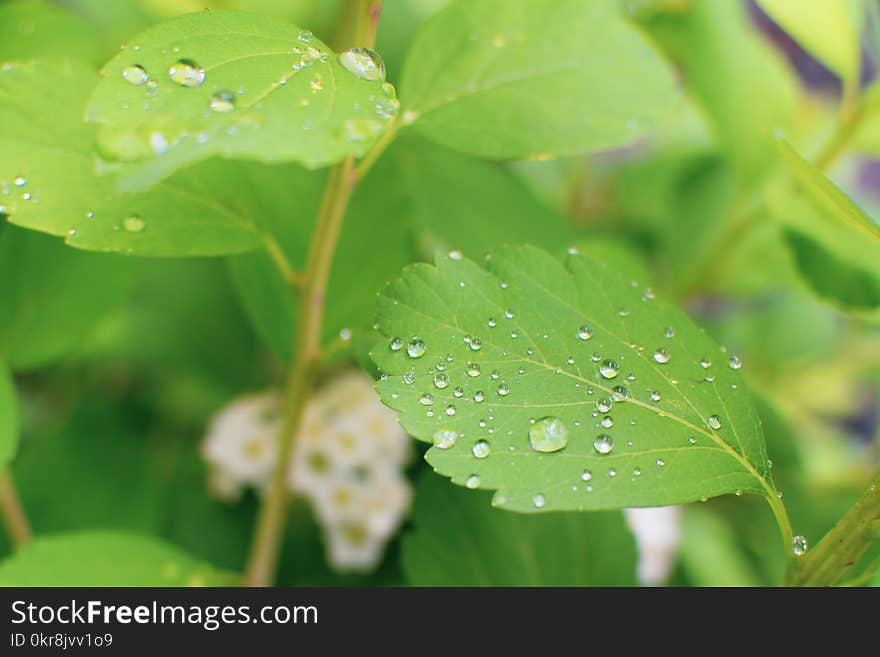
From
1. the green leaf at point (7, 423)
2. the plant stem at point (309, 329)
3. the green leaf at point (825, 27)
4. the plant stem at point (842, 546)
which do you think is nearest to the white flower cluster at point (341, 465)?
the plant stem at point (309, 329)

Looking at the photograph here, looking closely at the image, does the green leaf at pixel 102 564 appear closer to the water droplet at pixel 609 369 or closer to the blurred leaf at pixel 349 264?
the blurred leaf at pixel 349 264

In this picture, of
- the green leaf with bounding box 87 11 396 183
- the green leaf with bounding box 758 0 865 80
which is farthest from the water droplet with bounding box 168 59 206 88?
the green leaf with bounding box 758 0 865 80

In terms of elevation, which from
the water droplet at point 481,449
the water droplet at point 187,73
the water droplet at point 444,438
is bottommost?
the water droplet at point 444,438

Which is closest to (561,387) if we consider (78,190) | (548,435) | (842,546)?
(548,435)

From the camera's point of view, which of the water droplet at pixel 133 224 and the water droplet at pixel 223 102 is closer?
the water droplet at pixel 223 102

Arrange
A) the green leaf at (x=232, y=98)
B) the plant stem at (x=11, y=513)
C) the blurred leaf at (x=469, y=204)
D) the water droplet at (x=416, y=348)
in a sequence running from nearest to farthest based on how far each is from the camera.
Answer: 1. the green leaf at (x=232, y=98)
2. the water droplet at (x=416, y=348)
3. the plant stem at (x=11, y=513)
4. the blurred leaf at (x=469, y=204)

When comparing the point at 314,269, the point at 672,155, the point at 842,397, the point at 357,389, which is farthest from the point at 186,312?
the point at 842,397

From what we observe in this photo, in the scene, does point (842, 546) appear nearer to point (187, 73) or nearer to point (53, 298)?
point (187, 73)
